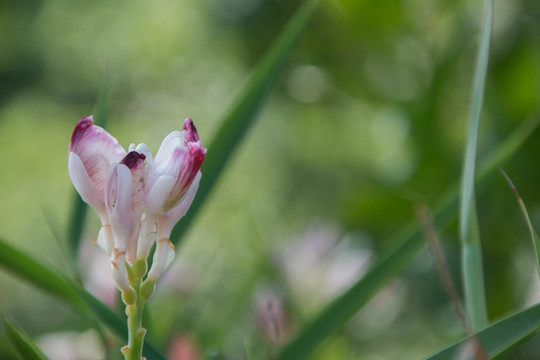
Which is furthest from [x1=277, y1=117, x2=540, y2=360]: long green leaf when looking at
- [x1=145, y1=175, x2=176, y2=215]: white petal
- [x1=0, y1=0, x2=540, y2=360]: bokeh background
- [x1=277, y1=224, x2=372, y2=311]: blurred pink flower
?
[x1=277, y1=224, x2=372, y2=311]: blurred pink flower

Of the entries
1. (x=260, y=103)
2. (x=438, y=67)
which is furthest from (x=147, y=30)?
(x=260, y=103)

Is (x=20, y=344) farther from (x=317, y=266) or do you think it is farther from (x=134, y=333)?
(x=317, y=266)

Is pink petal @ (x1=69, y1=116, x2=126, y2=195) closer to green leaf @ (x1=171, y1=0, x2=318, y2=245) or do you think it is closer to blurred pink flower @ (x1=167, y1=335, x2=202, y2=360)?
green leaf @ (x1=171, y1=0, x2=318, y2=245)

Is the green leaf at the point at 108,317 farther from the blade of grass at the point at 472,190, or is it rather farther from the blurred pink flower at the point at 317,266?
the blurred pink flower at the point at 317,266

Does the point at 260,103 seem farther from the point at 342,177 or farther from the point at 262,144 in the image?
the point at 262,144

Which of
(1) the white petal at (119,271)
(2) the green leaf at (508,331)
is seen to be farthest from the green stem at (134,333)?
(2) the green leaf at (508,331)

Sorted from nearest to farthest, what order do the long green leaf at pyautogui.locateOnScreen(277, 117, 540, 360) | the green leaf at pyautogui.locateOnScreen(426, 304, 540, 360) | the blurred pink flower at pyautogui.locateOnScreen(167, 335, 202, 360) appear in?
the green leaf at pyautogui.locateOnScreen(426, 304, 540, 360), the long green leaf at pyautogui.locateOnScreen(277, 117, 540, 360), the blurred pink flower at pyautogui.locateOnScreen(167, 335, 202, 360)

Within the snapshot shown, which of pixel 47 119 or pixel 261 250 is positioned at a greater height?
pixel 261 250
